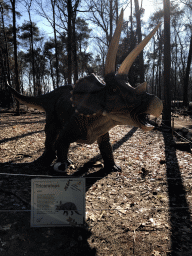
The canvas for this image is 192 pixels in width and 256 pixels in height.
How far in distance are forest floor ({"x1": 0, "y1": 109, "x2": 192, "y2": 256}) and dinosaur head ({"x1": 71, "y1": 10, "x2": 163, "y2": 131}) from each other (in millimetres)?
969

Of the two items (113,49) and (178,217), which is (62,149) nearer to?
(113,49)

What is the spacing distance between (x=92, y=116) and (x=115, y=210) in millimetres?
1384

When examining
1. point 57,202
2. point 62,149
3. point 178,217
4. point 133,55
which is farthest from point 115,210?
point 133,55

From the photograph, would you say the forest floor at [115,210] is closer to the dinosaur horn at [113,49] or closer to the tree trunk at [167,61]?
the dinosaur horn at [113,49]

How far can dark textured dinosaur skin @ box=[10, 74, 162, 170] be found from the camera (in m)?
2.21

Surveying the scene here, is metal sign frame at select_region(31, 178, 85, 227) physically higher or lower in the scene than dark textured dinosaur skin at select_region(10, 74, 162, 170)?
lower

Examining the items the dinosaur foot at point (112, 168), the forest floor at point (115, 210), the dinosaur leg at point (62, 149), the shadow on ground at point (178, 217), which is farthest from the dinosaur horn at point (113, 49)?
the dinosaur foot at point (112, 168)

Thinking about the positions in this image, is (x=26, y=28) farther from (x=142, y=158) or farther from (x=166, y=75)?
(x=142, y=158)

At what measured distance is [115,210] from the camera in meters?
2.63

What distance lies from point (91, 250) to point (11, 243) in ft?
2.78

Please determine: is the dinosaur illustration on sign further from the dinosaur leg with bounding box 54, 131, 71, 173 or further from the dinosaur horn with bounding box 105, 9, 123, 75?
the dinosaur horn with bounding box 105, 9, 123, 75

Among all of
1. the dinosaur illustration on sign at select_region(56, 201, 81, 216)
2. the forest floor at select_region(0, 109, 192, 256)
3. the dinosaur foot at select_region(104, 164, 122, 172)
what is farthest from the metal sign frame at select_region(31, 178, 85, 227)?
the dinosaur foot at select_region(104, 164, 122, 172)

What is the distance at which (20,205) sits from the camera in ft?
8.75

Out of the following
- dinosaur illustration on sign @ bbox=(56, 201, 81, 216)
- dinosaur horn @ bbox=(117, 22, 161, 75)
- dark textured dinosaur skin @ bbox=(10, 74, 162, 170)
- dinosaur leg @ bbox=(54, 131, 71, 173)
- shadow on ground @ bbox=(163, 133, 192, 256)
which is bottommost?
shadow on ground @ bbox=(163, 133, 192, 256)
